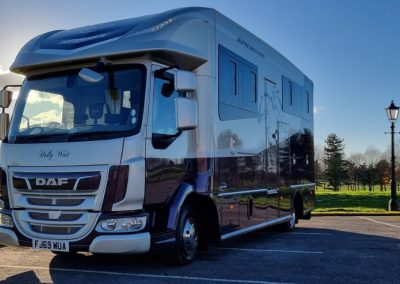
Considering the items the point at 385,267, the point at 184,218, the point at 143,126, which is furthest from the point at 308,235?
the point at 143,126

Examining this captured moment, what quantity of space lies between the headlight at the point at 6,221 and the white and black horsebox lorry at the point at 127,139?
13 millimetres

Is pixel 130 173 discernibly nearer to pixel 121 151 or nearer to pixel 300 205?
pixel 121 151

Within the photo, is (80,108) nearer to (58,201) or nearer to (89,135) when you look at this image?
(89,135)

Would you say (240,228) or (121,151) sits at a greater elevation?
(121,151)

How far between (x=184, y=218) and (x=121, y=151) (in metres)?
1.51

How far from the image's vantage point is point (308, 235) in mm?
11836

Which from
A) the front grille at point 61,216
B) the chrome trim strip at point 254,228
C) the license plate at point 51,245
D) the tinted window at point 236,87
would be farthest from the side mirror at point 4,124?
the chrome trim strip at point 254,228

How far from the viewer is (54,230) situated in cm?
661

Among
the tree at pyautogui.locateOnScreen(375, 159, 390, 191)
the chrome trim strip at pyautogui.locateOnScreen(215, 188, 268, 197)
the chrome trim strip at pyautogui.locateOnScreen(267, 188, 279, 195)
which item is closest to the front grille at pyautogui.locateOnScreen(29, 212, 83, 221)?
the chrome trim strip at pyautogui.locateOnScreen(215, 188, 268, 197)

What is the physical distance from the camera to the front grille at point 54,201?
6.50 metres

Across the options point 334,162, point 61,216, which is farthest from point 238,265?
point 334,162

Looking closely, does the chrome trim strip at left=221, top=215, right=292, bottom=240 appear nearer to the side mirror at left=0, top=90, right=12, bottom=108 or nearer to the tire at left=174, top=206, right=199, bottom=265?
the tire at left=174, top=206, right=199, bottom=265

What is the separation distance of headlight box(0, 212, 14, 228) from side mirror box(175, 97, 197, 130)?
2527 millimetres

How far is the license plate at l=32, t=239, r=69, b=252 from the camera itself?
645 cm
